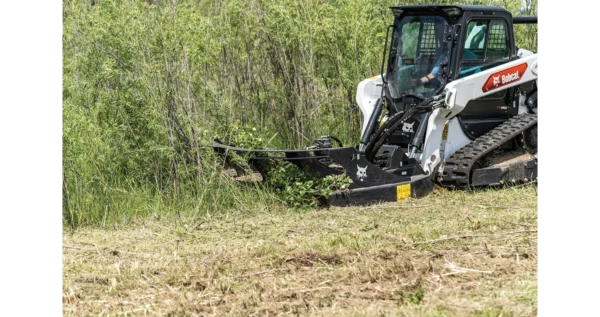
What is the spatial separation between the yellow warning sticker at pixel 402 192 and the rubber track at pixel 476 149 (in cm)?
66

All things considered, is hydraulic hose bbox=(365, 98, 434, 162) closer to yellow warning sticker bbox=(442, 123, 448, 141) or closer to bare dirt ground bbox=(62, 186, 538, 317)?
yellow warning sticker bbox=(442, 123, 448, 141)

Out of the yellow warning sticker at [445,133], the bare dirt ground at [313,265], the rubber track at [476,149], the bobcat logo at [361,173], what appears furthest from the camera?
the yellow warning sticker at [445,133]

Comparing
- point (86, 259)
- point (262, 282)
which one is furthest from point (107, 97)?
point (262, 282)

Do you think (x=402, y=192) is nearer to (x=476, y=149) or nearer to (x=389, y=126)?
(x=389, y=126)

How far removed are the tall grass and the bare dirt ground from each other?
47 cm

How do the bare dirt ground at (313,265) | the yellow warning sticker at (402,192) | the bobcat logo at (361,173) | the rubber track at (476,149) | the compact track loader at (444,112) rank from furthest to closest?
the rubber track at (476,149)
the compact track loader at (444,112)
the yellow warning sticker at (402,192)
the bobcat logo at (361,173)
the bare dirt ground at (313,265)

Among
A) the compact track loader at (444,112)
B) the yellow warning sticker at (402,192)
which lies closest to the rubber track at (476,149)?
the compact track loader at (444,112)

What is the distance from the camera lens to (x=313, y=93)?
9.62m

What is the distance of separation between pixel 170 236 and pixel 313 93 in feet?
11.4

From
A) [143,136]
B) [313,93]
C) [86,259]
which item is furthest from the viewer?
[313,93]

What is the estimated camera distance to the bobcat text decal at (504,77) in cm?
862

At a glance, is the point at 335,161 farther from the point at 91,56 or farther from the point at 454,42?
the point at 91,56

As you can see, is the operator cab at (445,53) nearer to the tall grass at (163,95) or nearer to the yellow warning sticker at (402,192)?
the yellow warning sticker at (402,192)

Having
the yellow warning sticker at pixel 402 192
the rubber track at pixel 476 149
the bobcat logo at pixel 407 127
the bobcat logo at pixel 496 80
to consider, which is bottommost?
the yellow warning sticker at pixel 402 192
